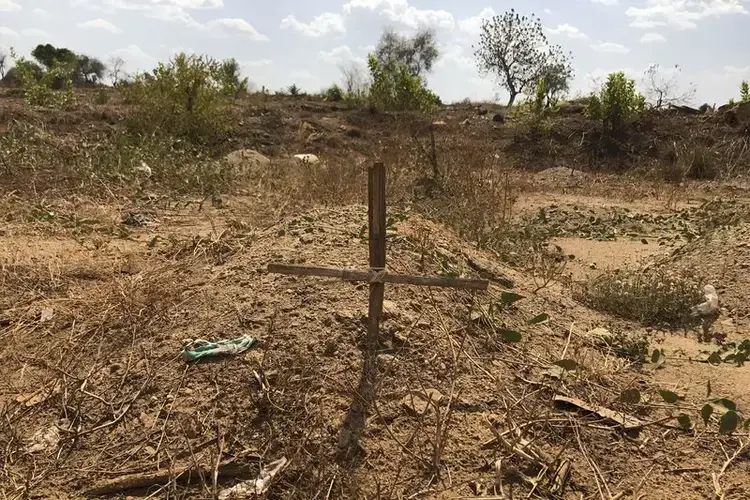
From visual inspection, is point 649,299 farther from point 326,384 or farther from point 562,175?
point 562,175

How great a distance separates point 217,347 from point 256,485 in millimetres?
678

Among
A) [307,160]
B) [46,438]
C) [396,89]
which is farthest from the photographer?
[396,89]

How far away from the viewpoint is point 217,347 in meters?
2.46

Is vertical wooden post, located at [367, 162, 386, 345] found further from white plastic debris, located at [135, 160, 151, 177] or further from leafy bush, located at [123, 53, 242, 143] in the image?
leafy bush, located at [123, 53, 242, 143]

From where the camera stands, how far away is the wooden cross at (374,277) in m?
2.28

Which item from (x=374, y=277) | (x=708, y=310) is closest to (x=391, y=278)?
(x=374, y=277)

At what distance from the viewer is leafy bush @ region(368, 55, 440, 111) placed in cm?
1512

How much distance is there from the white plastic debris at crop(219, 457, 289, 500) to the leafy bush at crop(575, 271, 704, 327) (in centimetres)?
244

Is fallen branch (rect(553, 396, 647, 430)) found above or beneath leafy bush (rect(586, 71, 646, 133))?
beneath

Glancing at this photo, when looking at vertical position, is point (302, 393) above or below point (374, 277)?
below

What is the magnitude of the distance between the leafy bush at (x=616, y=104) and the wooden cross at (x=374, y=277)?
12260mm

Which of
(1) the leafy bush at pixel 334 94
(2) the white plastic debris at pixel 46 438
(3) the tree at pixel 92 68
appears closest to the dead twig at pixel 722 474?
(2) the white plastic debris at pixel 46 438

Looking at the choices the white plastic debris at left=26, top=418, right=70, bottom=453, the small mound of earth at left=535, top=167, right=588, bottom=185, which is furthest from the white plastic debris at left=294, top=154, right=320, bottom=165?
the white plastic debris at left=26, top=418, right=70, bottom=453

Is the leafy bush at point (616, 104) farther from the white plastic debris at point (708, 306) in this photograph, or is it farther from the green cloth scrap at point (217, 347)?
the green cloth scrap at point (217, 347)
